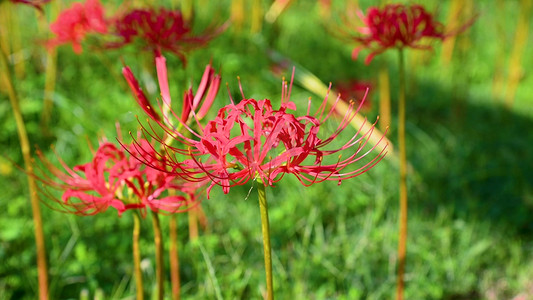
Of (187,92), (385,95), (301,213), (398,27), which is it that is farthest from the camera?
(385,95)

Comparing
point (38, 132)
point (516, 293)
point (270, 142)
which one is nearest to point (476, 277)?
point (516, 293)

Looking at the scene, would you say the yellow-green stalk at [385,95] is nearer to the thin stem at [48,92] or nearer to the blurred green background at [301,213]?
the blurred green background at [301,213]

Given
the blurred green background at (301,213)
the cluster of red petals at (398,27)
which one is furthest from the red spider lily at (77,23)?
the cluster of red petals at (398,27)

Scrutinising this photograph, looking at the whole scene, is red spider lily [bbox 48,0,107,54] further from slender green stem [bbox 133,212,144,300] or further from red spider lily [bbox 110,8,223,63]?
slender green stem [bbox 133,212,144,300]

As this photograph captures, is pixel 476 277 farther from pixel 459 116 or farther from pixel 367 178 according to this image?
pixel 459 116

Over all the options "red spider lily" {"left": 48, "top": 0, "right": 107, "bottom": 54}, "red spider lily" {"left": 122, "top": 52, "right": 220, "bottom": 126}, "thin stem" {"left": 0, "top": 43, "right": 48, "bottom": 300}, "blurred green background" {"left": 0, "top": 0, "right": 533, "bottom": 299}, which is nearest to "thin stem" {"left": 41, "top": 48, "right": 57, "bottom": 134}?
"blurred green background" {"left": 0, "top": 0, "right": 533, "bottom": 299}

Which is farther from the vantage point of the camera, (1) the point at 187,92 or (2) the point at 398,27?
(2) the point at 398,27

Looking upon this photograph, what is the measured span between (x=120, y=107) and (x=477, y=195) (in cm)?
185

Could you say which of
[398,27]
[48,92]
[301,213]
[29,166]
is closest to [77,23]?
[29,166]

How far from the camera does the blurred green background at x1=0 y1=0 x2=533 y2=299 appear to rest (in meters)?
1.86

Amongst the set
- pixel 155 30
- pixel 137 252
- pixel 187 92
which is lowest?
pixel 137 252

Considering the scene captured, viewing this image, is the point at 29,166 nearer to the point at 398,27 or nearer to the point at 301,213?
the point at 398,27

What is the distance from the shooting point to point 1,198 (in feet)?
7.18

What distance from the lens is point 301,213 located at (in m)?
2.30
